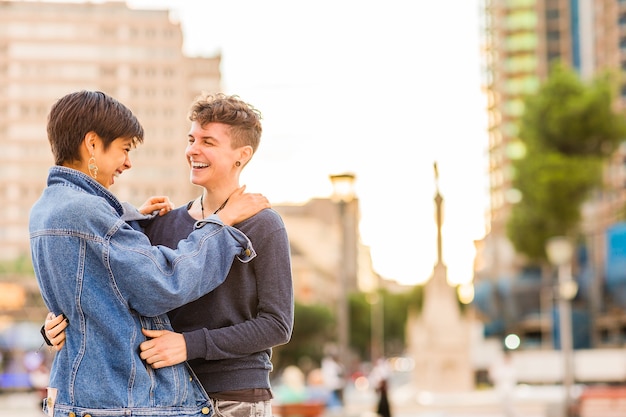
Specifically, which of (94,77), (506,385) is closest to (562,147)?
(506,385)

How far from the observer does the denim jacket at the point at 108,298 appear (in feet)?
8.95

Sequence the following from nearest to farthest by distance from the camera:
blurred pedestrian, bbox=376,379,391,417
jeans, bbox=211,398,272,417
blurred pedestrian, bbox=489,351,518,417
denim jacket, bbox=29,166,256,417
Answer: denim jacket, bbox=29,166,256,417 → jeans, bbox=211,398,272,417 → blurred pedestrian, bbox=376,379,391,417 → blurred pedestrian, bbox=489,351,518,417

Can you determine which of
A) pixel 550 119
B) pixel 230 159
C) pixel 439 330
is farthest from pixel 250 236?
pixel 550 119

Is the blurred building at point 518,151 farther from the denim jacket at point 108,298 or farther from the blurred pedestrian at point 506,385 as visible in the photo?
the denim jacket at point 108,298

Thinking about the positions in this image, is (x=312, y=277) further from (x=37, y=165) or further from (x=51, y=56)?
(x=51, y=56)

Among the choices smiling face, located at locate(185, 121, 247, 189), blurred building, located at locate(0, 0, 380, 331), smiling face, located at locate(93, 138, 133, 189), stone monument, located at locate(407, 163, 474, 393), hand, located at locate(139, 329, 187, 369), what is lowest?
hand, located at locate(139, 329, 187, 369)

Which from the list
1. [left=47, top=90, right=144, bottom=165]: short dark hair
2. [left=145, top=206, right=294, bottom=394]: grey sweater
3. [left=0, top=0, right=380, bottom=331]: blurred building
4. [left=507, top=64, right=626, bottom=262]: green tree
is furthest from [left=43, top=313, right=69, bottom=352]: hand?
[left=0, top=0, right=380, bottom=331]: blurred building

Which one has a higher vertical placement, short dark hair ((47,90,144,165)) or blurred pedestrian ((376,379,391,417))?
short dark hair ((47,90,144,165))

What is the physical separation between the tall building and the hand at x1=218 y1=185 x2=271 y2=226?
11679 cm

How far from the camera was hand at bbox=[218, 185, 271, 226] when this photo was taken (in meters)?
3.14

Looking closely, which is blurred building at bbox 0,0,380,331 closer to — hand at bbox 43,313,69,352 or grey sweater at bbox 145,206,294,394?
grey sweater at bbox 145,206,294,394

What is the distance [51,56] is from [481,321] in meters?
62.8

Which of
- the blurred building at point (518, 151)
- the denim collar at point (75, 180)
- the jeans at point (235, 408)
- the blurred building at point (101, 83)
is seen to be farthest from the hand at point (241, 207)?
the blurred building at point (101, 83)

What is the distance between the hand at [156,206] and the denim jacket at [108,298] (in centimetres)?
56
